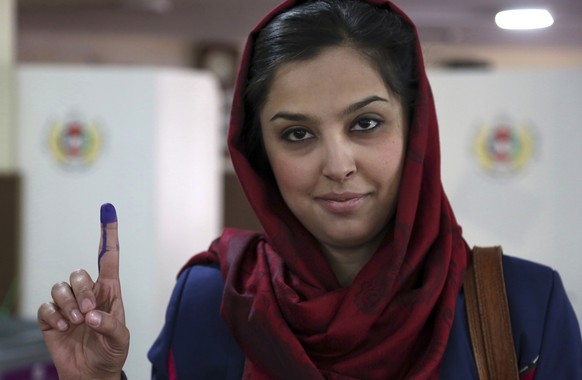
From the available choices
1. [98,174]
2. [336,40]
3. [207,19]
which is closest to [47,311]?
[336,40]

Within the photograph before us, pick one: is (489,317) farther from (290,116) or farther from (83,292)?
(83,292)

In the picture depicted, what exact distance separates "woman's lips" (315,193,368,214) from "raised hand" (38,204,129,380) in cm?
26

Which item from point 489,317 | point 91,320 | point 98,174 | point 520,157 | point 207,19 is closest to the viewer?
point 91,320

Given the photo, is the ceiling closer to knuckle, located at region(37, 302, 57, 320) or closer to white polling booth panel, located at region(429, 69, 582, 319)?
white polling booth panel, located at region(429, 69, 582, 319)

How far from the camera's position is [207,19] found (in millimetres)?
6102

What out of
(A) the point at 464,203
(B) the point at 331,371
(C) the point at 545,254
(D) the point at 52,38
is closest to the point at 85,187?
(A) the point at 464,203

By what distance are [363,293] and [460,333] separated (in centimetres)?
13

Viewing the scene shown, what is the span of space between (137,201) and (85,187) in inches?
9.2

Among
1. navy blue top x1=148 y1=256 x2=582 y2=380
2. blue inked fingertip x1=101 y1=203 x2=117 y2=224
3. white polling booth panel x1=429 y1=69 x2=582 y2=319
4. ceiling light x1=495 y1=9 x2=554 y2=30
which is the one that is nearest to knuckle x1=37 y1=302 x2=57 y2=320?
blue inked fingertip x1=101 y1=203 x2=117 y2=224

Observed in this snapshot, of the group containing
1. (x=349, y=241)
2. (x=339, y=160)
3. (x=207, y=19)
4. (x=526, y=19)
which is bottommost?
(x=349, y=241)

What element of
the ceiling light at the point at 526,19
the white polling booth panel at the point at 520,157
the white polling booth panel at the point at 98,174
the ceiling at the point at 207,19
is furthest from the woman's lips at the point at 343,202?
the ceiling at the point at 207,19

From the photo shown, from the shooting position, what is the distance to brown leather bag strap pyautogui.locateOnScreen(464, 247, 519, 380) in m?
0.97

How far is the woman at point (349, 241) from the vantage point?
969 millimetres

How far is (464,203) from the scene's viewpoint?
3.07 m
